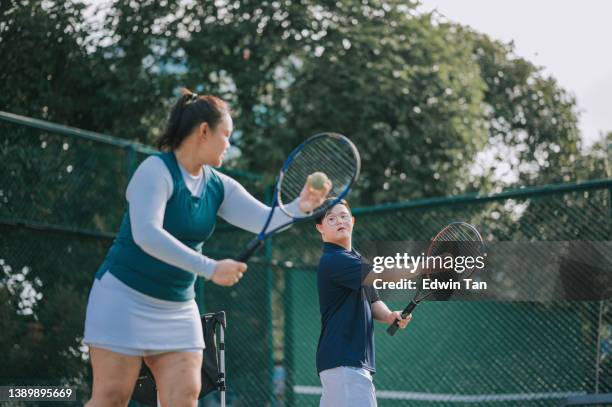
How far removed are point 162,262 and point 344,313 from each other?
1336 mm

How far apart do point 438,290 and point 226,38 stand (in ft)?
21.3

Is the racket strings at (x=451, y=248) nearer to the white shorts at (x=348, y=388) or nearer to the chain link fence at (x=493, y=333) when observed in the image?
the white shorts at (x=348, y=388)

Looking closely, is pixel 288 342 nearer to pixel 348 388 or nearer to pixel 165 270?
pixel 348 388

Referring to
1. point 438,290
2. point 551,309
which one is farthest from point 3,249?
point 551,309

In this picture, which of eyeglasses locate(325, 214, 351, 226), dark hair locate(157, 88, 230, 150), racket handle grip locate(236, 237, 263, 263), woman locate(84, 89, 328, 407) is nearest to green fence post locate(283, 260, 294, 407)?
eyeglasses locate(325, 214, 351, 226)

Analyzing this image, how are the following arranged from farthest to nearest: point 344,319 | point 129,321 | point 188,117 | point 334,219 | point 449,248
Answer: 1. point 449,248
2. point 334,219
3. point 344,319
4. point 188,117
5. point 129,321

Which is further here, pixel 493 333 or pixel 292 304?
pixel 292 304

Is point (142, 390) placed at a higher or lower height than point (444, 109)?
lower

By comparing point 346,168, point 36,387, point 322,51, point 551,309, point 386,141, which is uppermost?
point 322,51

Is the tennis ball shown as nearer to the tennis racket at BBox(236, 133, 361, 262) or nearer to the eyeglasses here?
the tennis racket at BBox(236, 133, 361, 262)

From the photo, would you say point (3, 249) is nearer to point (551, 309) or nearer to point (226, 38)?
point (551, 309)

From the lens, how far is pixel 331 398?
3.93m

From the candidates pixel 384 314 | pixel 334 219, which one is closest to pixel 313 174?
pixel 334 219

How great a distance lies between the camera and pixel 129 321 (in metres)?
2.94
